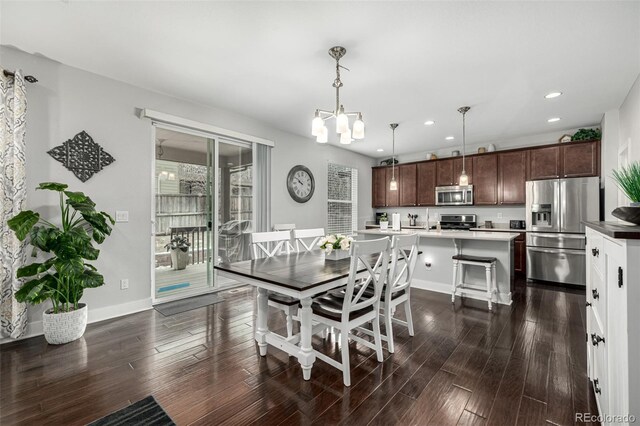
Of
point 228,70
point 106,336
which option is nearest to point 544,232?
point 228,70

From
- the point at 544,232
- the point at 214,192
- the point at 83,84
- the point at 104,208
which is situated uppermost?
the point at 83,84

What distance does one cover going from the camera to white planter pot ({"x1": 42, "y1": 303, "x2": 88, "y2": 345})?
2.46 m

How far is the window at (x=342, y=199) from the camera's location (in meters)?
6.15

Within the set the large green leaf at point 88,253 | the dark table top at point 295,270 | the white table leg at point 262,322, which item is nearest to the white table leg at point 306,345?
the dark table top at point 295,270

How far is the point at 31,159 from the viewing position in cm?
266

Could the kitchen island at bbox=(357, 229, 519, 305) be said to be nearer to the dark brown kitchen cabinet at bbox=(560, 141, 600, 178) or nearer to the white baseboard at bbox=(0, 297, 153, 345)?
the dark brown kitchen cabinet at bbox=(560, 141, 600, 178)

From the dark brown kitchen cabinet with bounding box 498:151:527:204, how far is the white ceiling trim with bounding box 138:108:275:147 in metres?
4.49

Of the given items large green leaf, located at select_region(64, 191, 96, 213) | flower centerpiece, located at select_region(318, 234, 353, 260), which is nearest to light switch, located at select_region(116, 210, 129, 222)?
large green leaf, located at select_region(64, 191, 96, 213)

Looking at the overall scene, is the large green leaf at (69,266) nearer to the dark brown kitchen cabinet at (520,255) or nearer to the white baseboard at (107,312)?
the white baseboard at (107,312)

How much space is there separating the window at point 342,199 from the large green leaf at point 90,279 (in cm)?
409

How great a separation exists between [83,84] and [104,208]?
1.34 meters

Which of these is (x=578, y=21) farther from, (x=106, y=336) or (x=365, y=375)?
(x=106, y=336)

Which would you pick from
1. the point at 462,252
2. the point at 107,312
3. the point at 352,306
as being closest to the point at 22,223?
the point at 107,312

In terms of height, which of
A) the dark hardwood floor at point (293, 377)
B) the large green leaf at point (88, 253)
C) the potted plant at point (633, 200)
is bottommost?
the dark hardwood floor at point (293, 377)
